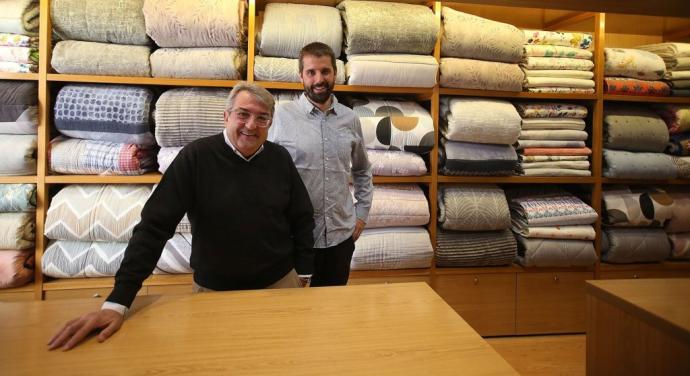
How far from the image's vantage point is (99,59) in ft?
6.51

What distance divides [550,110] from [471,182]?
0.60 m

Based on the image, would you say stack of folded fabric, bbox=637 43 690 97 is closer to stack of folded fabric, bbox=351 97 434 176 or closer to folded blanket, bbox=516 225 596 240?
folded blanket, bbox=516 225 596 240

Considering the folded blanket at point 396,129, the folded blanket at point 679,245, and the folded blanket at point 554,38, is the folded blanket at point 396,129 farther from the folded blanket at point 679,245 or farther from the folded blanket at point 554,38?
the folded blanket at point 679,245

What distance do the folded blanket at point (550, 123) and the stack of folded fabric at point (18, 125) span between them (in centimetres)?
239

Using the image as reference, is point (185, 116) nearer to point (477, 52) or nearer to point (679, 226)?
point (477, 52)

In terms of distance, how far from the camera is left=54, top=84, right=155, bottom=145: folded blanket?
6.48ft

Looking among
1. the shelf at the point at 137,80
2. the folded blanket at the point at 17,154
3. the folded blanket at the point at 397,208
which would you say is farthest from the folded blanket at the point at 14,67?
the folded blanket at the point at 397,208

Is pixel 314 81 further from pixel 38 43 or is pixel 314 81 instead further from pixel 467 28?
pixel 38 43

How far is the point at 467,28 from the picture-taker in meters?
2.23

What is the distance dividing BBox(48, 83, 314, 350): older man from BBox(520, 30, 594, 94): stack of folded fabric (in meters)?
1.67

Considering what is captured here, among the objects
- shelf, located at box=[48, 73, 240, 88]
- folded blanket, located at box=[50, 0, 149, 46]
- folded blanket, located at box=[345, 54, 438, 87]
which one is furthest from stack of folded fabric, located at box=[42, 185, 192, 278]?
folded blanket, located at box=[345, 54, 438, 87]

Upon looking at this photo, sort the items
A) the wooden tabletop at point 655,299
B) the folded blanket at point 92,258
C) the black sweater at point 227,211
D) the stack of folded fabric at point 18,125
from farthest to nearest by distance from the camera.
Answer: the folded blanket at point 92,258
the stack of folded fabric at point 18,125
the black sweater at point 227,211
the wooden tabletop at point 655,299

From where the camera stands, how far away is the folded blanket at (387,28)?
2.08m

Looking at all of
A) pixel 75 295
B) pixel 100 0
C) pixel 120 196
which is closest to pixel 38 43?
pixel 100 0
